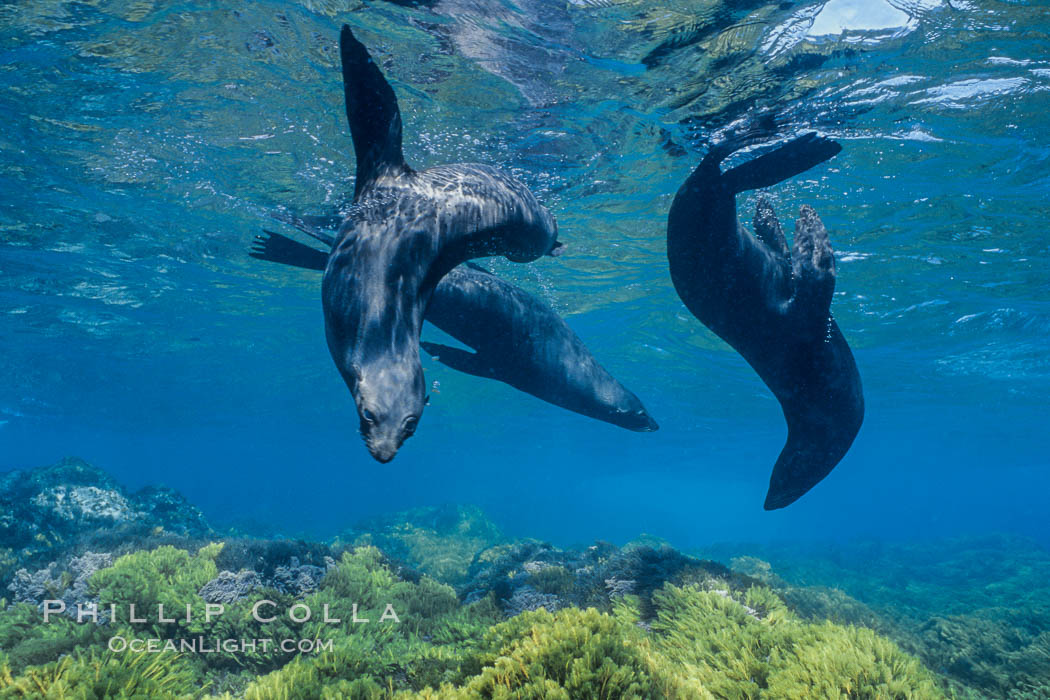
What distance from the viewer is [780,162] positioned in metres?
5.21

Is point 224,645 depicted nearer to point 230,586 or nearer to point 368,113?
point 230,586

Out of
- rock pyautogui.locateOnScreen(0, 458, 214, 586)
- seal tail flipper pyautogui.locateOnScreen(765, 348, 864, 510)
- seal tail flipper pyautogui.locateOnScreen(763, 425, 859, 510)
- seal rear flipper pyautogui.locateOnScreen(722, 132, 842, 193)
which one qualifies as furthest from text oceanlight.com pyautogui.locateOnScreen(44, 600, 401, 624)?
seal rear flipper pyautogui.locateOnScreen(722, 132, 842, 193)

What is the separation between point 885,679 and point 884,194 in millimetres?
9607

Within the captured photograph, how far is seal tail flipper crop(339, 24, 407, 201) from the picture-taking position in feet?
9.99

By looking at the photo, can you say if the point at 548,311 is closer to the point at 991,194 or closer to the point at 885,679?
the point at 885,679

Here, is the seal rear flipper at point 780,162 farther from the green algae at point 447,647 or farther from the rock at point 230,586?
the rock at point 230,586

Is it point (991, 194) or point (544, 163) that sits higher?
point (991, 194)

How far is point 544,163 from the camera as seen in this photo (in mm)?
9734

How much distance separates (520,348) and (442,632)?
323 cm

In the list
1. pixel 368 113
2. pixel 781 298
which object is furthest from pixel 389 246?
pixel 781 298

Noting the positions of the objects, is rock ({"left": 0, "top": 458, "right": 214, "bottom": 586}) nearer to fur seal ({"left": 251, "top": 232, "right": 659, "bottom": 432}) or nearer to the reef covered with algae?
the reef covered with algae

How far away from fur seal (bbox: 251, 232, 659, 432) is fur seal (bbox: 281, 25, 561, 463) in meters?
1.95

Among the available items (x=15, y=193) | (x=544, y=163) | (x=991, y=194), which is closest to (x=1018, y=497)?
(x=991, y=194)

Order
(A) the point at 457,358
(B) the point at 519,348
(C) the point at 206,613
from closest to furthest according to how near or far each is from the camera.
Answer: (C) the point at 206,613
(A) the point at 457,358
(B) the point at 519,348
